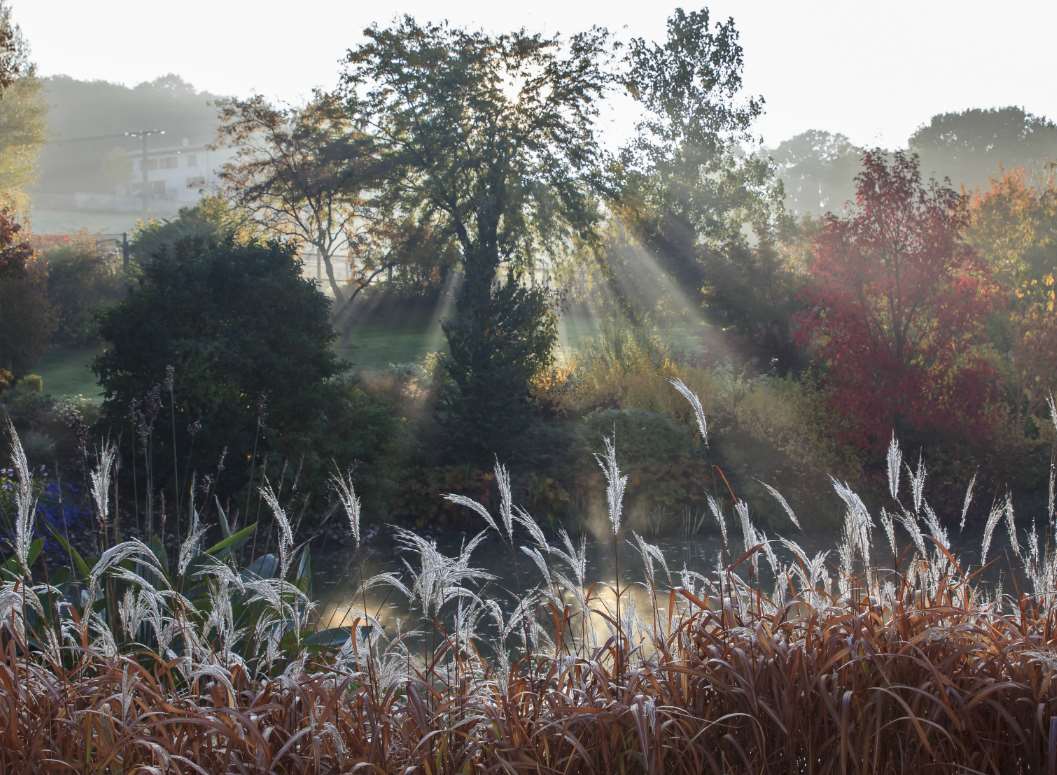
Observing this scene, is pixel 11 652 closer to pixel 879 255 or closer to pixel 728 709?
pixel 728 709

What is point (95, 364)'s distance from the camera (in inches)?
417

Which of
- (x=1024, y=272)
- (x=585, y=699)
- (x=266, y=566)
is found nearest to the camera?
(x=585, y=699)

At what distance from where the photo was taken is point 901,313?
12.4 meters

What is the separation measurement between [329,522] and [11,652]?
814 cm

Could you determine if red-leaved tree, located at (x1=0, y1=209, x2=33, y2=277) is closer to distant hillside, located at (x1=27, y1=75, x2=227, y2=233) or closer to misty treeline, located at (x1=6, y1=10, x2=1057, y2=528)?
misty treeline, located at (x1=6, y1=10, x2=1057, y2=528)

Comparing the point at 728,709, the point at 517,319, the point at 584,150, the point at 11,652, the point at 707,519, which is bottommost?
the point at 707,519

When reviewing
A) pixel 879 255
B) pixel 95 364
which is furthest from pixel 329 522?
pixel 879 255

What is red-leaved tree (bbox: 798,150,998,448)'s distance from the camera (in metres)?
12.1

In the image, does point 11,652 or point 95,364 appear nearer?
point 11,652

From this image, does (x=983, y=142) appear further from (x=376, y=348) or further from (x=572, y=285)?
(x=376, y=348)

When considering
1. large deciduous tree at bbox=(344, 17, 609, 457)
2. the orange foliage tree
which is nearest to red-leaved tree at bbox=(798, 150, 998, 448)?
the orange foliage tree

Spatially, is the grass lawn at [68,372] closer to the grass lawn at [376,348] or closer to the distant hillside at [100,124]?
the grass lawn at [376,348]

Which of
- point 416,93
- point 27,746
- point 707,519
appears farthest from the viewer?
point 416,93

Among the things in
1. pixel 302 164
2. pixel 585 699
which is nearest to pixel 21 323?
pixel 302 164
